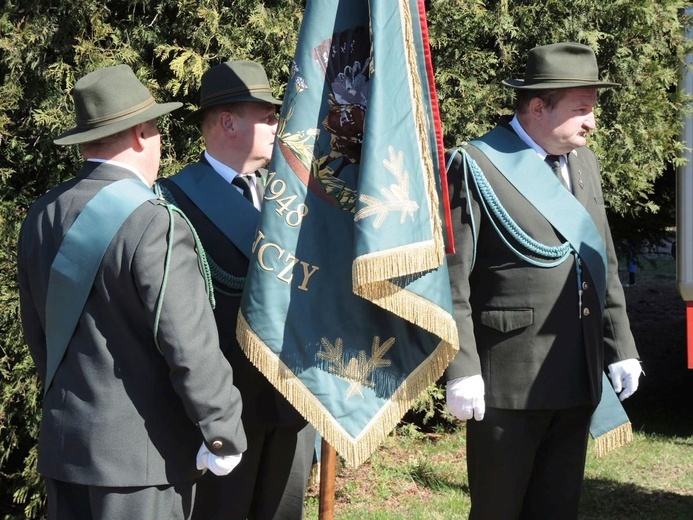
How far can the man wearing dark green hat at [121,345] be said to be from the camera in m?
2.41

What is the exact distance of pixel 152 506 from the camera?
2.47m

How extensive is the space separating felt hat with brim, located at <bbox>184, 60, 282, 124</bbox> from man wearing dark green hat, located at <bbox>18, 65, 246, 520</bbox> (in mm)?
604

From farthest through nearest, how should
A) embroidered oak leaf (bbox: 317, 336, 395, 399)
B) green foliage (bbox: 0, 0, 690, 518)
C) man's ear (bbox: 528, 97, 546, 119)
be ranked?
1. green foliage (bbox: 0, 0, 690, 518)
2. man's ear (bbox: 528, 97, 546, 119)
3. embroidered oak leaf (bbox: 317, 336, 395, 399)

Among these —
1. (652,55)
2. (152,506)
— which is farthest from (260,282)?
(652,55)

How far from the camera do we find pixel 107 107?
2543 mm

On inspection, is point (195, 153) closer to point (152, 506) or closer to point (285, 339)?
point (285, 339)

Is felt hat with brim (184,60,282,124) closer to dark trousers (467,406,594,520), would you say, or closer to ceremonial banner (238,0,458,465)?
ceremonial banner (238,0,458,465)

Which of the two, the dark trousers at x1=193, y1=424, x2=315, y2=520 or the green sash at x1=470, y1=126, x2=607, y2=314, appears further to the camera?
the green sash at x1=470, y1=126, x2=607, y2=314

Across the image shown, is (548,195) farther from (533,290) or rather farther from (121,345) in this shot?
(121,345)

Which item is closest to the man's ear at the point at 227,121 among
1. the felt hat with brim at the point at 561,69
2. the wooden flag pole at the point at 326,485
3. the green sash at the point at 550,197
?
the green sash at the point at 550,197

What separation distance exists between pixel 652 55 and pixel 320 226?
329 centimetres

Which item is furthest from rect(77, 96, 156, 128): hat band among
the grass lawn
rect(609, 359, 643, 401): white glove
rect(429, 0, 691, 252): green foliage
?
the grass lawn

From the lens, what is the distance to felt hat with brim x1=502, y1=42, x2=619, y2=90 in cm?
314

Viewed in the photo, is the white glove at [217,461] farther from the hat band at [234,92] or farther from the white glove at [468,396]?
the hat band at [234,92]
